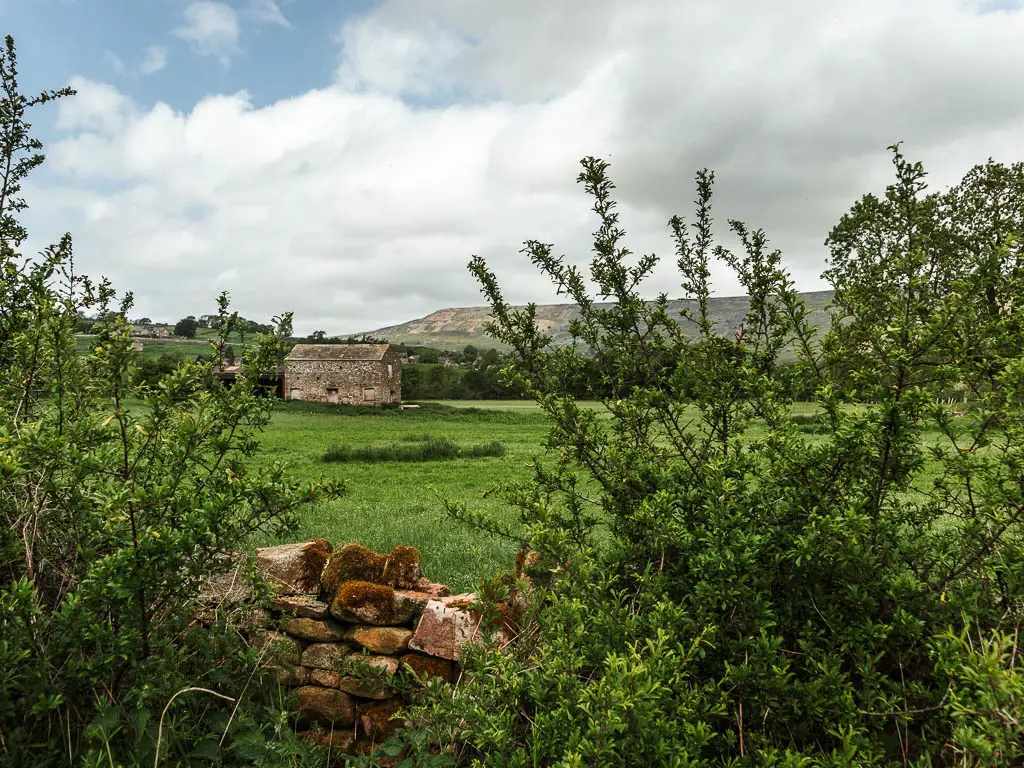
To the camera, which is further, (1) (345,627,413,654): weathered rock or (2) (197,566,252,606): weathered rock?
(1) (345,627,413,654): weathered rock

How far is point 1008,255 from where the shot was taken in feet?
7.75

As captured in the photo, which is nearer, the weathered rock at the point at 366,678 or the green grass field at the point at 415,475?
the weathered rock at the point at 366,678

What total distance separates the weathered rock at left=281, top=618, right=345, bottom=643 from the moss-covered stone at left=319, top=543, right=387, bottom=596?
0.20 metres

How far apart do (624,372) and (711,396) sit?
52cm

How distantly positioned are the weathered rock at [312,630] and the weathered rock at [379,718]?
472mm

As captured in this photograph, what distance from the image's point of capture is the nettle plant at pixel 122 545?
8.53 feet

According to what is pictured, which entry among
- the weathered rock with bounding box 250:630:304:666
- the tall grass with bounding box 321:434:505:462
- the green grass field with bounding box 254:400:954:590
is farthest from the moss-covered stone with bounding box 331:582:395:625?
the tall grass with bounding box 321:434:505:462

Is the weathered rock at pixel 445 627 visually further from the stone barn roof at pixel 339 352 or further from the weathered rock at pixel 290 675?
the stone barn roof at pixel 339 352

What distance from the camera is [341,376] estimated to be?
45219mm

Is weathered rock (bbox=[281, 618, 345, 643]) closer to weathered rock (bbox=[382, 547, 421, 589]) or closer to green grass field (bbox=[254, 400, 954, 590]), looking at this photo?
weathered rock (bbox=[382, 547, 421, 589])

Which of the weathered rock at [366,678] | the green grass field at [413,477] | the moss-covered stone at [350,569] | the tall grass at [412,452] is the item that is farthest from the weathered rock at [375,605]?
the tall grass at [412,452]

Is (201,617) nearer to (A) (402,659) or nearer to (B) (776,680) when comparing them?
(A) (402,659)

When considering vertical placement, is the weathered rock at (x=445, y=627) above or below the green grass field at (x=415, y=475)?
above

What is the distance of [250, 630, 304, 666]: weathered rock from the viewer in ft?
12.1
